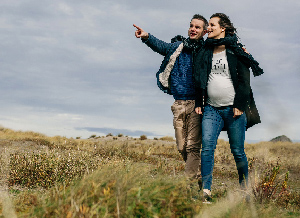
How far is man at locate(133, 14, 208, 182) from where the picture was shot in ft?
15.9

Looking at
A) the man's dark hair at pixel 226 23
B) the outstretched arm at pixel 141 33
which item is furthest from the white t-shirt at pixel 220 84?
the outstretched arm at pixel 141 33

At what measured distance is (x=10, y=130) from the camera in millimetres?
27391

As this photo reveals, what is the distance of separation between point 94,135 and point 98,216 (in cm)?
2618

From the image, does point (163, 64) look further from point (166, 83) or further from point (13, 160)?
point (13, 160)

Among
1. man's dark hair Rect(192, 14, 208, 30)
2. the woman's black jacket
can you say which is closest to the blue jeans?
the woman's black jacket

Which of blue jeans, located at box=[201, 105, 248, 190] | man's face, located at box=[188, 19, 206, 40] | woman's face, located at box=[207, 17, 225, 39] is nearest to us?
blue jeans, located at box=[201, 105, 248, 190]

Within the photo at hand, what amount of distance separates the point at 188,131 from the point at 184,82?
716mm

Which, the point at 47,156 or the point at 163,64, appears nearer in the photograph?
the point at 163,64

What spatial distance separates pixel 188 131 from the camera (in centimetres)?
496

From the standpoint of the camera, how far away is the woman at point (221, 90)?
14.5 feet

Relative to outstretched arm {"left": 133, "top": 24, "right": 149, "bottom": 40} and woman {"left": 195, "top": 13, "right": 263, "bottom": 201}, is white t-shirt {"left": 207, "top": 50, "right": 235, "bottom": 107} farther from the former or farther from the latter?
outstretched arm {"left": 133, "top": 24, "right": 149, "bottom": 40}

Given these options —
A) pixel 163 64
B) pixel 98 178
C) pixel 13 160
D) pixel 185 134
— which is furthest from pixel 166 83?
pixel 13 160

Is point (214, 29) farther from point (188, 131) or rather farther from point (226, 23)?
point (188, 131)

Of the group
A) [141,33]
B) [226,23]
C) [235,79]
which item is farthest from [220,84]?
[141,33]
